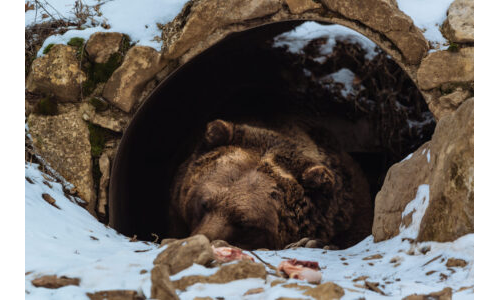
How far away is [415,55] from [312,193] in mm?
1835

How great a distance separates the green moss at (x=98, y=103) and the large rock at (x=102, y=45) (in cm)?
36

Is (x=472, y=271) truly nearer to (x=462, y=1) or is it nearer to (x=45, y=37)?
(x=462, y=1)

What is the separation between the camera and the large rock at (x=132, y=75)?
4.47 m

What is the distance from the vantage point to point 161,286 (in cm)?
211

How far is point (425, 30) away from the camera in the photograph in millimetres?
4164

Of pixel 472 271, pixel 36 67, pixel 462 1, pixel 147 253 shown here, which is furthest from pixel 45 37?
pixel 472 271

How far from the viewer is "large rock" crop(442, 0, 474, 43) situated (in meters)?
4.00

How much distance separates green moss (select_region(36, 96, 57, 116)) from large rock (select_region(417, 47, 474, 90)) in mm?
3298

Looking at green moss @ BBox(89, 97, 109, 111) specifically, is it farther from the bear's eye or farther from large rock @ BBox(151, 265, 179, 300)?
large rock @ BBox(151, 265, 179, 300)

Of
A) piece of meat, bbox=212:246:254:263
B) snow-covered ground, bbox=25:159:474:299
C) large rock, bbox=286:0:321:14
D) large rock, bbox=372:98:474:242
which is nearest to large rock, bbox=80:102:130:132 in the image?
snow-covered ground, bbox=25:159:474:299

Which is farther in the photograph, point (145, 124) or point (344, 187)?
point (344, 187)

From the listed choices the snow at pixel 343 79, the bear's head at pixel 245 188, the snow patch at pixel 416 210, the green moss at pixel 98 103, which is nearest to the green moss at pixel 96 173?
the green moss at pixel 98 103

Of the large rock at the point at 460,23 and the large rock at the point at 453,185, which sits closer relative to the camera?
the large rock at the point at 453,185

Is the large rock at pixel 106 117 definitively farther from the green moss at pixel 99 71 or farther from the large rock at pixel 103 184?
the large rock at pixel 103 184
